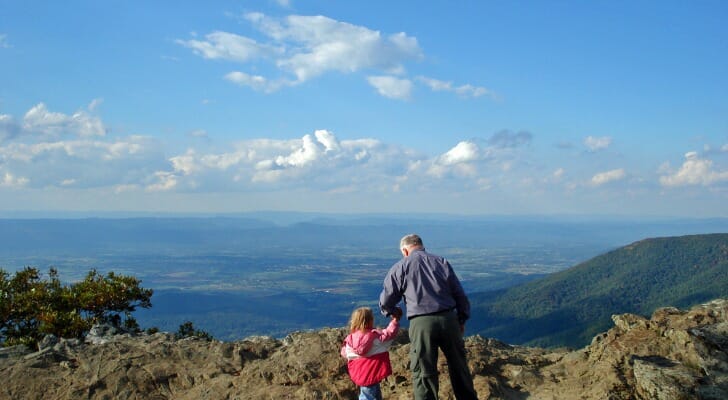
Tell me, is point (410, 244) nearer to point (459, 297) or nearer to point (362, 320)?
point (459, 297)

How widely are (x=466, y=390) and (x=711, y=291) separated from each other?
112 m

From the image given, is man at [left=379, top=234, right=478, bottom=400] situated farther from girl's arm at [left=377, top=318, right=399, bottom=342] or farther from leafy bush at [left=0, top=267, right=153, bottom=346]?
leafy bush at [left=0, top=267, right=153, bottom=346]

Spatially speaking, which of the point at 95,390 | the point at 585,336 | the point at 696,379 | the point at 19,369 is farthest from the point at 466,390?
the point at 585,336

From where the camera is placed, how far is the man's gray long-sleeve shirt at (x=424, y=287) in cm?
775

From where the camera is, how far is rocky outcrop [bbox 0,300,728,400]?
8.66m

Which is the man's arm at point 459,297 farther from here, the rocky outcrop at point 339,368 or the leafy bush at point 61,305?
the leafy bush at point 61,305

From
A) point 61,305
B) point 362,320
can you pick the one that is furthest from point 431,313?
point 61,305

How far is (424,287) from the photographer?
7781 mm

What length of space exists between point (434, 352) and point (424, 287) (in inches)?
39.3

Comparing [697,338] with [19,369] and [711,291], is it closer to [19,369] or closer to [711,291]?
[19,369]

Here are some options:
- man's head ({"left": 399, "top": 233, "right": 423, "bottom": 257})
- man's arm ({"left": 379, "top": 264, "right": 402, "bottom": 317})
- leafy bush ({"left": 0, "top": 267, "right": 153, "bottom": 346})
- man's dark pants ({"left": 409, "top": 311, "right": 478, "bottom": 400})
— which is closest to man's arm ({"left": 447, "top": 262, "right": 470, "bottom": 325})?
man's dark pants ({"left": 409, "top": 311, "right": 478, "bottom": 400})

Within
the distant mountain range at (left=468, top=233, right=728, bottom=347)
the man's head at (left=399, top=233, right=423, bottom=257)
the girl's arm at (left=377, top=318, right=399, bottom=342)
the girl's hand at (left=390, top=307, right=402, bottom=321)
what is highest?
the man's head at (left=399, top=233, right=423, bottom=257)

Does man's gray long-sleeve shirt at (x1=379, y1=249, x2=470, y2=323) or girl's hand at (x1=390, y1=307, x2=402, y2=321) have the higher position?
man's gray long-sleeve shirt at (x1=379, y1=249, x2=470, y2=323)

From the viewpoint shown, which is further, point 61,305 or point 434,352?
point 61,305
